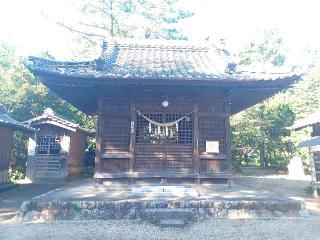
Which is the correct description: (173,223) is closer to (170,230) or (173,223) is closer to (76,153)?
(170,230)

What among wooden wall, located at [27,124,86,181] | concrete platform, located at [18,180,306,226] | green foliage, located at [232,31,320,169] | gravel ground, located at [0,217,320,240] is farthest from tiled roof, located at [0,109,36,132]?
green foliage, located at [232,31,320,169]

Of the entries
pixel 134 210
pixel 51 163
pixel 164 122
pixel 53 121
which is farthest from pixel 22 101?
pixel 134 210

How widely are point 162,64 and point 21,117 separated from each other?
1534 cm

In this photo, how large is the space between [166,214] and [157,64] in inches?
232

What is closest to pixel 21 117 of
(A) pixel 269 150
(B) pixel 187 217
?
(B) pixel 187 217

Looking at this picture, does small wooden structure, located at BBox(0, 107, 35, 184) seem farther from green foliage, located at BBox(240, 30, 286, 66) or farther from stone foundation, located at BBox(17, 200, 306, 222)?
green foliage, located at BBox(240, 30, 286, 66)

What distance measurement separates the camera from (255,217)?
789 cm

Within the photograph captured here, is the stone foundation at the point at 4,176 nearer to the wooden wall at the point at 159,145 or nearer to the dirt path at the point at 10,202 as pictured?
the dirt path at the point at 10,202

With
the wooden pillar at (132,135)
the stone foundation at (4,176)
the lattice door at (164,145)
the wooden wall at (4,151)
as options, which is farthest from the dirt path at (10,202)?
the lattice door at (164,145)

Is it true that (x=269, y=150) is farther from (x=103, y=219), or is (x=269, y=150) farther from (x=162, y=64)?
(x=103, y=219)

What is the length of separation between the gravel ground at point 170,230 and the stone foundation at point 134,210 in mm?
251

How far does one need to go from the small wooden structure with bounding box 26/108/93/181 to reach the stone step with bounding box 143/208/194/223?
472 inches

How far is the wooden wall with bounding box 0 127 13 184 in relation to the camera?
1487cm

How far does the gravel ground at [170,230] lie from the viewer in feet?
21.3
